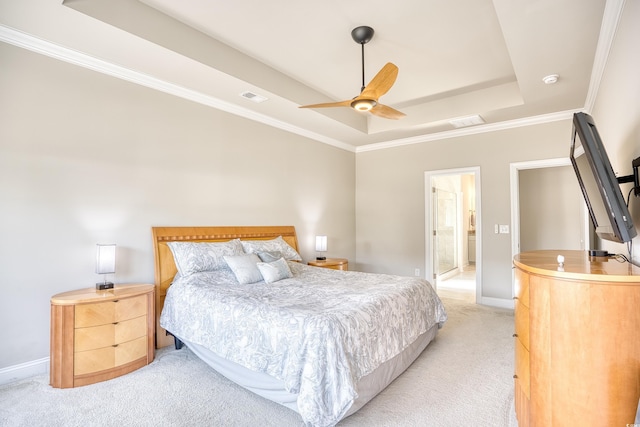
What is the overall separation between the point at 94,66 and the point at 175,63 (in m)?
0.74

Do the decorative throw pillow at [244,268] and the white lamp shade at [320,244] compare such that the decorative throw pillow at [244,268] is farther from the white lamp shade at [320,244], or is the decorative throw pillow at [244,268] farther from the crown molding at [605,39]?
the crown molding at [605,39]

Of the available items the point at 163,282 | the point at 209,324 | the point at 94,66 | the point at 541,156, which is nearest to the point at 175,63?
the point at 94,66

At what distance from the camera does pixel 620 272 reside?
1417mm

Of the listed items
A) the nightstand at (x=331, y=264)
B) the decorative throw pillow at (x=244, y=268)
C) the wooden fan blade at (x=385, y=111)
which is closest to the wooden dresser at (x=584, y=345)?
the wooden fan blade at (x=385, y=111)

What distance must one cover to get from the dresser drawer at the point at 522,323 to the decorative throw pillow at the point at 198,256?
2713 millimetres

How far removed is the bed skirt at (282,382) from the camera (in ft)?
6.82

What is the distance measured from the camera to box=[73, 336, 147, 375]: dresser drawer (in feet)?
8.20

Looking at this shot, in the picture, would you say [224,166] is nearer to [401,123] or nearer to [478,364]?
[401,123]

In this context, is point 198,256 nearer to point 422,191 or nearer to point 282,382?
point 282,382

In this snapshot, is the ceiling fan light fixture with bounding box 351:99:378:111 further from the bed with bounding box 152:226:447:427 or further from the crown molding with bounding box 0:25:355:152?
the crown molding with bounding box 0:25:355:152

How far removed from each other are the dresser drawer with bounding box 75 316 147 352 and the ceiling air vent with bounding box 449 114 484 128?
4652 millimetres

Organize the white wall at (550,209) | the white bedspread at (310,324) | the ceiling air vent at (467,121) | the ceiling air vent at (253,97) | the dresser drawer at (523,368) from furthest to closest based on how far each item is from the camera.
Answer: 1. the white wall at (550,209)
2. the ceiling air vent at (467,121)
3. the ceiling air vent at (253,97)
4. the white bedspread at (310,324)
5. the dresser drawer at (523,368)

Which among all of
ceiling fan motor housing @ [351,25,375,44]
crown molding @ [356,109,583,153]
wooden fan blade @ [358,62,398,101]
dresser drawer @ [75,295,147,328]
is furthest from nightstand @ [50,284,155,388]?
crown molding @ [356,109,583,153]

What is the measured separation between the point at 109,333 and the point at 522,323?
3.03 m
